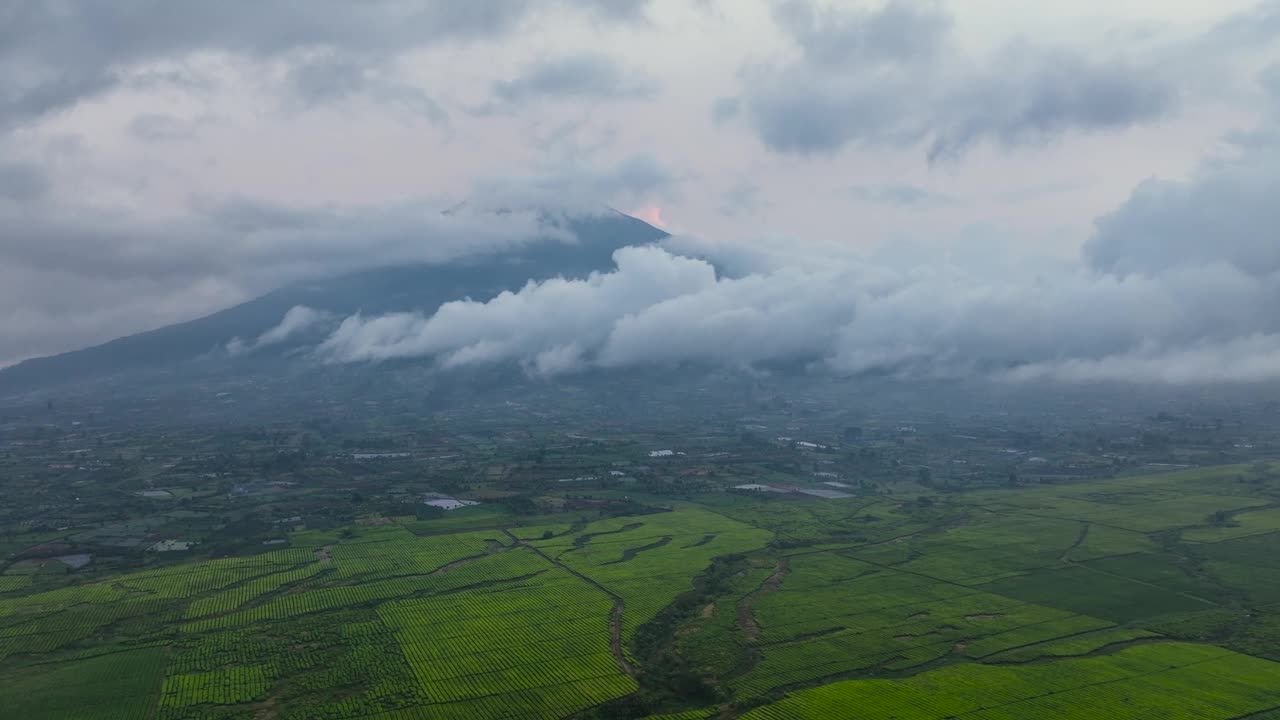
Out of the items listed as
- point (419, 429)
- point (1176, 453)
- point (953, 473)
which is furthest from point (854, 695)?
point (419, 429)

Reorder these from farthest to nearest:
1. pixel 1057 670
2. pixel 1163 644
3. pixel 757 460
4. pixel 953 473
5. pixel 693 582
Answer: pixel 757 460
pixel 953 473
pixel 693 582
pixel 1163 644
pixel 1057 670

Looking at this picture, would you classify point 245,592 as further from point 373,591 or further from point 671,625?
point 671,625

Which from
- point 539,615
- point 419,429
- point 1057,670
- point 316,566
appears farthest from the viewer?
point 419,429

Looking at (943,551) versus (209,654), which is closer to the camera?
(209,654)

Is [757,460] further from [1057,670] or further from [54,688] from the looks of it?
[54,688]

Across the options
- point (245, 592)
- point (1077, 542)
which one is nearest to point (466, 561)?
point (245, 592)

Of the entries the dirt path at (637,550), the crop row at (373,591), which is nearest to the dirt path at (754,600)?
the dirt path at (637,550)
